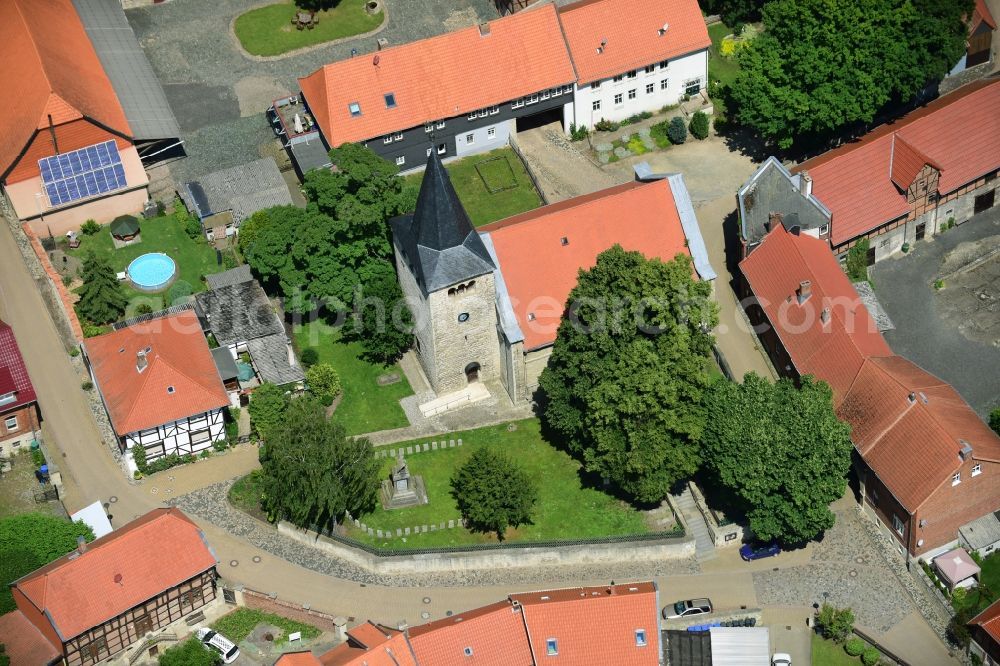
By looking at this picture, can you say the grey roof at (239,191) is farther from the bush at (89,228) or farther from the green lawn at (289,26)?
the green lawn at (289,26)

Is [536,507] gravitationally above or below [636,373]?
below

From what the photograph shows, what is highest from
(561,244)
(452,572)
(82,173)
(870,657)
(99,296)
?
(82,173)

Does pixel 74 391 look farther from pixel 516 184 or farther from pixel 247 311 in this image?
pixel 516 184

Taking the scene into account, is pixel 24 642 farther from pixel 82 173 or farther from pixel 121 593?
pixel 82 173

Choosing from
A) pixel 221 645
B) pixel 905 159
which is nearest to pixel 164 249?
pixel 221 645

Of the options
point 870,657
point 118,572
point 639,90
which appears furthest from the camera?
point 639,90

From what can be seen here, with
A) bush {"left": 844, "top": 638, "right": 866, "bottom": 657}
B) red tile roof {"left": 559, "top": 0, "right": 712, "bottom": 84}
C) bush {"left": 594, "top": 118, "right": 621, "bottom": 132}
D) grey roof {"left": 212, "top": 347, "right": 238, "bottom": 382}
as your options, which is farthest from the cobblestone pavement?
red tile roof {"left": 559, "top": 0, "right": 712, "bottom": 84}
